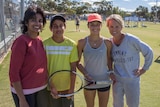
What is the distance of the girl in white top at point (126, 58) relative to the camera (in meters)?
4.47

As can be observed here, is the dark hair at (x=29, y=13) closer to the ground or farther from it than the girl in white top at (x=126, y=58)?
Answer: farther from it

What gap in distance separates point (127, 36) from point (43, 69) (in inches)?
58.9

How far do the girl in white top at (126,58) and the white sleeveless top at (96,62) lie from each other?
0.76 ft

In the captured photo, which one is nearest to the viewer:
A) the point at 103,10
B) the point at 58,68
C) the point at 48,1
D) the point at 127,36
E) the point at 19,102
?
the point at 19,102

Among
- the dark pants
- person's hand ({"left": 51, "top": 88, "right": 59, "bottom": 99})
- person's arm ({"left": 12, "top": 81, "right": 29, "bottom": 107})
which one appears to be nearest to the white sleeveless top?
the dark pants

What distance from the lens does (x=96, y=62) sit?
14.6 ft

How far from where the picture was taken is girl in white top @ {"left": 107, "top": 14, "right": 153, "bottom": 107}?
4469mm

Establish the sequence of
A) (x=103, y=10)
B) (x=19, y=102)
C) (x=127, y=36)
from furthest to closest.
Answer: (x=103, y=10) < (x=127, y=36) < (x=19, y=102)

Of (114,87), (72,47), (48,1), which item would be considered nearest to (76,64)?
(72,47)

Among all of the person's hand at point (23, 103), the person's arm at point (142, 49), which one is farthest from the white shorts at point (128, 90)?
the person's hand at point (23, 103)

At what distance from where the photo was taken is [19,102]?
11.6 ft

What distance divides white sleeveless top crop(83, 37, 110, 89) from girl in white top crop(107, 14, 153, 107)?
0.23m

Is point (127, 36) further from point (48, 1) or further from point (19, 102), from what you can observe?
point (48, 1)

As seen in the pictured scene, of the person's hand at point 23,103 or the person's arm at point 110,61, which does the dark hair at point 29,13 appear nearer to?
the person's hand at point 23,103
